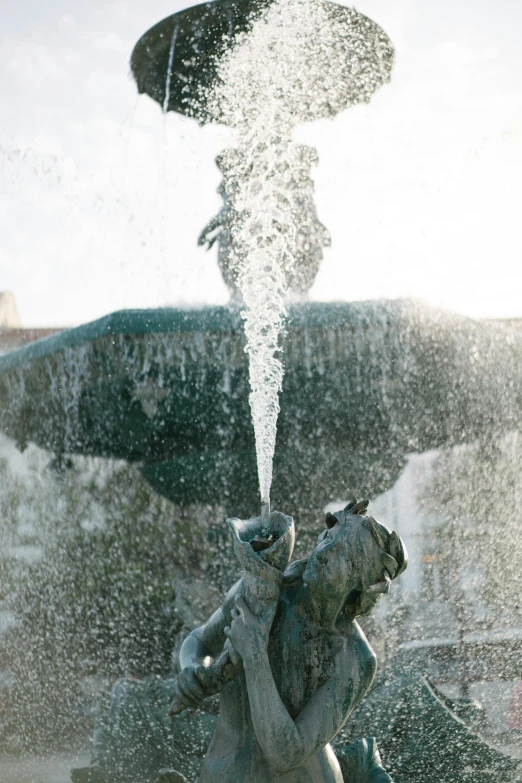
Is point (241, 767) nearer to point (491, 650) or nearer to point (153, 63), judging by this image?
point (153, 63)

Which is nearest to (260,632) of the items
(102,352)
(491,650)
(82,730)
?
(102,352)

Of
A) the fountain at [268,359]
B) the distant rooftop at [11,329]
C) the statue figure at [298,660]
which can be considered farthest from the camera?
the distant rooftop at [11,329]

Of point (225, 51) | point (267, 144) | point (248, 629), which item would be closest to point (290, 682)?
point (248, 629)

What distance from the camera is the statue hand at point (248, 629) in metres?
1.75

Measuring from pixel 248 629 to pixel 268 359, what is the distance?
1.96 metres

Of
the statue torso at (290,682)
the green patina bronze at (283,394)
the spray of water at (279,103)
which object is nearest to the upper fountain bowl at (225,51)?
the spray of water at (279,103)

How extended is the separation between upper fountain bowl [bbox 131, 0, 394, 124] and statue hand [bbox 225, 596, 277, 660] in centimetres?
353

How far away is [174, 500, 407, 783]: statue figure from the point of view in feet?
5.67

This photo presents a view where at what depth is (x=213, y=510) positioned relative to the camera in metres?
4.67

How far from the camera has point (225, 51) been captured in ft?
15.1

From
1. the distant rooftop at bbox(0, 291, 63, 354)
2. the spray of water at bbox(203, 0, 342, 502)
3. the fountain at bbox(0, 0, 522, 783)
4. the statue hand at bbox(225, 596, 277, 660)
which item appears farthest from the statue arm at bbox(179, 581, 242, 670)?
the distant rooftop at bbox(0, 291, 63, 354)

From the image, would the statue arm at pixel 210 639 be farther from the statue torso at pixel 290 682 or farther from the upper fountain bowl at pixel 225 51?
the upper fountain bowl at pixel 225 51

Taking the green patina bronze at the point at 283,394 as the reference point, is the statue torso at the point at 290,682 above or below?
below

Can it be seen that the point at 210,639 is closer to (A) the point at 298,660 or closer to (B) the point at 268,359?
(A) the point at 298,660
